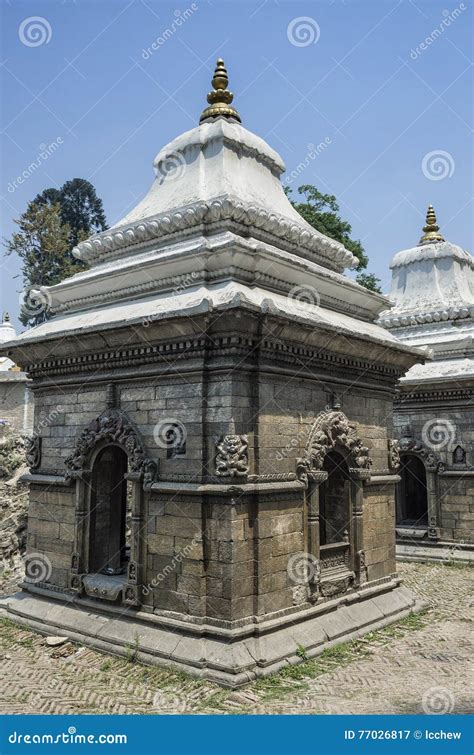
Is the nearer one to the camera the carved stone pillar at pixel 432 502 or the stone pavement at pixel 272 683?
the stone pavement at pixel 272 683

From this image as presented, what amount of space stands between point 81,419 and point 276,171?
17.9ft

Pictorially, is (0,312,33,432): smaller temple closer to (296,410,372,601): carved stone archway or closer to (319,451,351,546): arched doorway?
(319,451,351,546): arched doorway

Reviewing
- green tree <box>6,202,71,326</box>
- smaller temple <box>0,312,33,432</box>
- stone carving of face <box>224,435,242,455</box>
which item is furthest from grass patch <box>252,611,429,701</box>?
green tree <box>6,202,71,326</box>

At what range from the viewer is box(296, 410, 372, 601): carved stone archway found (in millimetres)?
8492

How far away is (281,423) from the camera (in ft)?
26.9

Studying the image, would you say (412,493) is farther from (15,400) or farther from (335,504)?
(15,400)

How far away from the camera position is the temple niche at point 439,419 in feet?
49.5

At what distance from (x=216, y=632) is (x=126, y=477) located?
2.41 meters

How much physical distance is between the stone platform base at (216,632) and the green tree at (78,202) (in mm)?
36188

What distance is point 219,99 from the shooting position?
10.5 meters

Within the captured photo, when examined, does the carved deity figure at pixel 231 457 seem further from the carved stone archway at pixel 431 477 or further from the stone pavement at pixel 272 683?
the carved stone archway at pixel 431 477

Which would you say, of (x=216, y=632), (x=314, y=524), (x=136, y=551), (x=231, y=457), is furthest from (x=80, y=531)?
(x=314, y=524)

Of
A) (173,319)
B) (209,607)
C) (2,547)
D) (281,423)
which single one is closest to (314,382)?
(281,423)

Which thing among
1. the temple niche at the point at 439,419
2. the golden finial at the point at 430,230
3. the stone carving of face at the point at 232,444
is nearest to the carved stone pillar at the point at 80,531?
the stone carving of face at the point at 232,444
